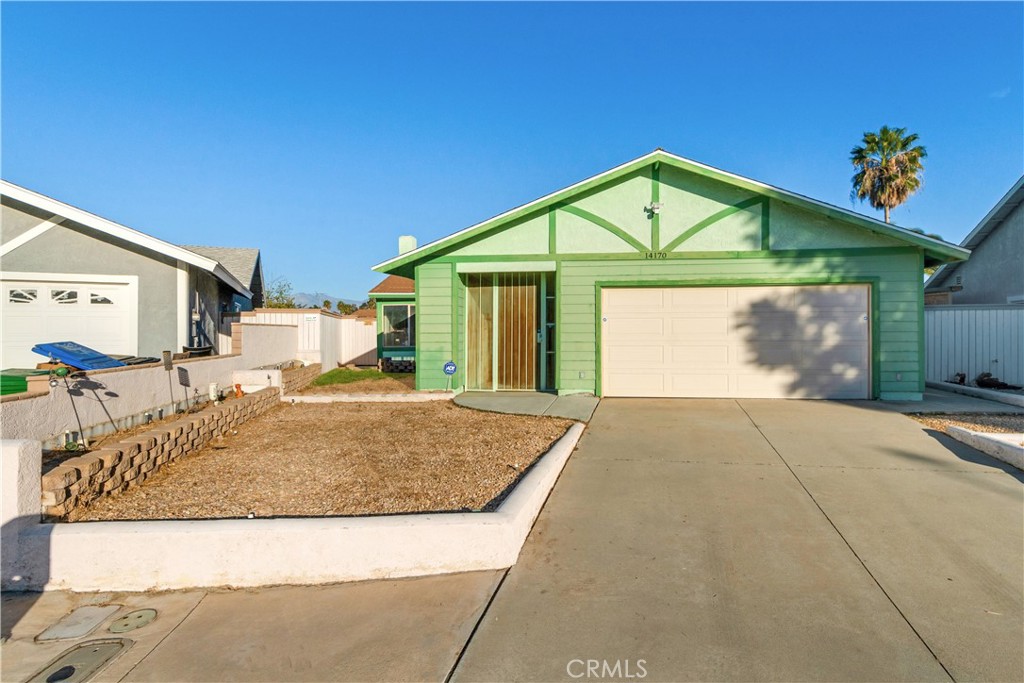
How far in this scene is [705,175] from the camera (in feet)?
34.2

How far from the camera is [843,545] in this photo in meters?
4.03

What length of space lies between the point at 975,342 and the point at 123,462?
16.0m

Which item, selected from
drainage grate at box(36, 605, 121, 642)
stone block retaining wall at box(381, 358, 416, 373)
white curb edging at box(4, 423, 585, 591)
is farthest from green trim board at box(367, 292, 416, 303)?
drainage grate at box(36, 605, 121, 642)

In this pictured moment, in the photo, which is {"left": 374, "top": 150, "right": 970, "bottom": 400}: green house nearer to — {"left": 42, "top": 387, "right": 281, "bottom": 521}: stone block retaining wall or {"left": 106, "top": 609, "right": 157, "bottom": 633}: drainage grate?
{"left": 42, "top": 387, "right": 281, "bottom": 521}: stone block retaining wall

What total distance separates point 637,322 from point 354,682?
29.8 feet

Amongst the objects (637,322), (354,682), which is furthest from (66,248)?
(354,682)

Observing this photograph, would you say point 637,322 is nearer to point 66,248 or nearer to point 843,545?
point 843,545

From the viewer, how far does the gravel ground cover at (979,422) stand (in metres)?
7.43

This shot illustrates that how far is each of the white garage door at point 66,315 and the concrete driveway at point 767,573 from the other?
32.8 ft

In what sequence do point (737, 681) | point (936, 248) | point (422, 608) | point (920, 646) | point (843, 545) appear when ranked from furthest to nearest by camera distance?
point (936, 248) < point (843, 545) < point (422, 608) < point (920, 646) < point (737, 681)

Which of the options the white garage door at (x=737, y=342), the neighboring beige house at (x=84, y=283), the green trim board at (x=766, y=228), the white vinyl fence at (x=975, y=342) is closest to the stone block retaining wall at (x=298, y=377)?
the neighboring beige house at (x=84, y=283)

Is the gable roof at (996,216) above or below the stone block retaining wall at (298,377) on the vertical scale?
above

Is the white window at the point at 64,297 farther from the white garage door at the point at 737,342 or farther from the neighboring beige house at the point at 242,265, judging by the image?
the white garage door at the point at 737,342

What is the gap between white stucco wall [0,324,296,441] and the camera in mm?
5492
